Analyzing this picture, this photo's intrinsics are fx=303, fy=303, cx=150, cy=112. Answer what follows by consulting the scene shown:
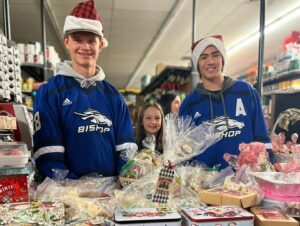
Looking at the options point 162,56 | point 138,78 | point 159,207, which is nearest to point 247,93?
point 159,207

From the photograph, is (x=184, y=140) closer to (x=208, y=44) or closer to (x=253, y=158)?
(x=253, y=158)

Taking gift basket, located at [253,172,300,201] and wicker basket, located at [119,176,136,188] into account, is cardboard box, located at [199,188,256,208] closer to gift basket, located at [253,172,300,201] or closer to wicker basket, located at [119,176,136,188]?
gift basket, located at [253,172,300,201]

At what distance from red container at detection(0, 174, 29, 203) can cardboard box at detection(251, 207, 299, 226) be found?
2.37ft

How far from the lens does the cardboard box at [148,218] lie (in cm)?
81

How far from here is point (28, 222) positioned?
0.84 m

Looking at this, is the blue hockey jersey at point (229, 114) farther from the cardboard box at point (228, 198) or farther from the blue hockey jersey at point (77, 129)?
the cardboard box at point (228, 198)

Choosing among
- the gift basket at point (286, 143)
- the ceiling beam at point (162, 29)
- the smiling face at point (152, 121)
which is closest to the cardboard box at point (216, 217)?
the gift basket at point (286, 143)

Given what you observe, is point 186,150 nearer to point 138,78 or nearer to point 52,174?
point 52,174

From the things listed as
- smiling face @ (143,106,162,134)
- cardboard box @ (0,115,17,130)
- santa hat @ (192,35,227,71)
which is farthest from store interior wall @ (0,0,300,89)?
cardboard box @ (0,115,17,130)

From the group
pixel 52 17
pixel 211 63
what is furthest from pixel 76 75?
pixel 52 17

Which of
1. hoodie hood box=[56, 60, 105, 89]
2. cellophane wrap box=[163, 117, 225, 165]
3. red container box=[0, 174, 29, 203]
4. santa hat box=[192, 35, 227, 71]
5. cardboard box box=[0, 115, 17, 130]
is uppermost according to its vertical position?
santa hat box=[192, 35, 227, 71]

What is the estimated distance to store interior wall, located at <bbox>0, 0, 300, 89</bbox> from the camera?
5477 mm

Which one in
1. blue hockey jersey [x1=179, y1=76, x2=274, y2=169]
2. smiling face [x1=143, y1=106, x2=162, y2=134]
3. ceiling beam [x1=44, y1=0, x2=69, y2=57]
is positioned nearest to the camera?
blue hockey jersey [x1=179, y1=76, x2=274, y2=169]

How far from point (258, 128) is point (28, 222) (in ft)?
4.65
